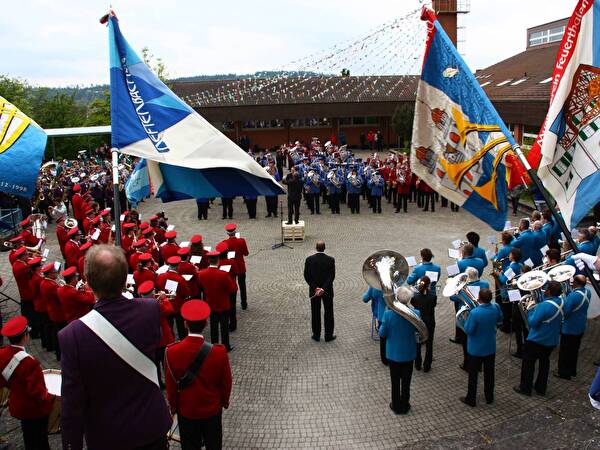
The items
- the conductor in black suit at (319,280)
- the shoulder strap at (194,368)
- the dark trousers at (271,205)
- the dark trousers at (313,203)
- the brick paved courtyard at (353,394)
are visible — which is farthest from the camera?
the dark trousers at (313,203)

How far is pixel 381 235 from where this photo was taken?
1648 cm

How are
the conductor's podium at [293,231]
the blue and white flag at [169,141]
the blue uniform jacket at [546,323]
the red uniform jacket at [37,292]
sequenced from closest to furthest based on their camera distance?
the blue and white flag at [169,141] → the blue uniform jacket at [546,323] → the red uniform jacket at [37,292] → the conductor's podium at [293,231]

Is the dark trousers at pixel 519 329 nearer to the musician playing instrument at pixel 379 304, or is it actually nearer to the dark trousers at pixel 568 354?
the dark trousers at pixel 568 354

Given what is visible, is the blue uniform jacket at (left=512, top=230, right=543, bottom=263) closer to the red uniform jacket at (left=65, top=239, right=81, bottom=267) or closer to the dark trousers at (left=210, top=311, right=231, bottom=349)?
the dark trousers at (left=210, top=311, right=231, bottom=349)

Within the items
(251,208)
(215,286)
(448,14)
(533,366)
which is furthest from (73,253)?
(448,14)

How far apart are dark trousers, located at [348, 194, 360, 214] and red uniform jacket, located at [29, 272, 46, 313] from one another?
1327 centimetres

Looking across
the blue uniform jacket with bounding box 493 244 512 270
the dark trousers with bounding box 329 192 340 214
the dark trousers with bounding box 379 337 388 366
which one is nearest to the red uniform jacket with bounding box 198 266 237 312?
the dark trousers with bounding box 379 337 388 366

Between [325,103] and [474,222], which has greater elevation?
[325,103]

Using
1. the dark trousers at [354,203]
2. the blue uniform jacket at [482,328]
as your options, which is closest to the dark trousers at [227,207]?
the dark trousers at [354,203]

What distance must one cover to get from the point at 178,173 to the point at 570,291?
6028mm

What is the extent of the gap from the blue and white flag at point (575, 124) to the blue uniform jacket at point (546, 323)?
5.02 feet

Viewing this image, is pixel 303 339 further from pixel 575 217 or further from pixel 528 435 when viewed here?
pixel 575 217

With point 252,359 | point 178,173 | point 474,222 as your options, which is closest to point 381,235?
point 474,222

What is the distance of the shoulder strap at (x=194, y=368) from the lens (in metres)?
4.38
